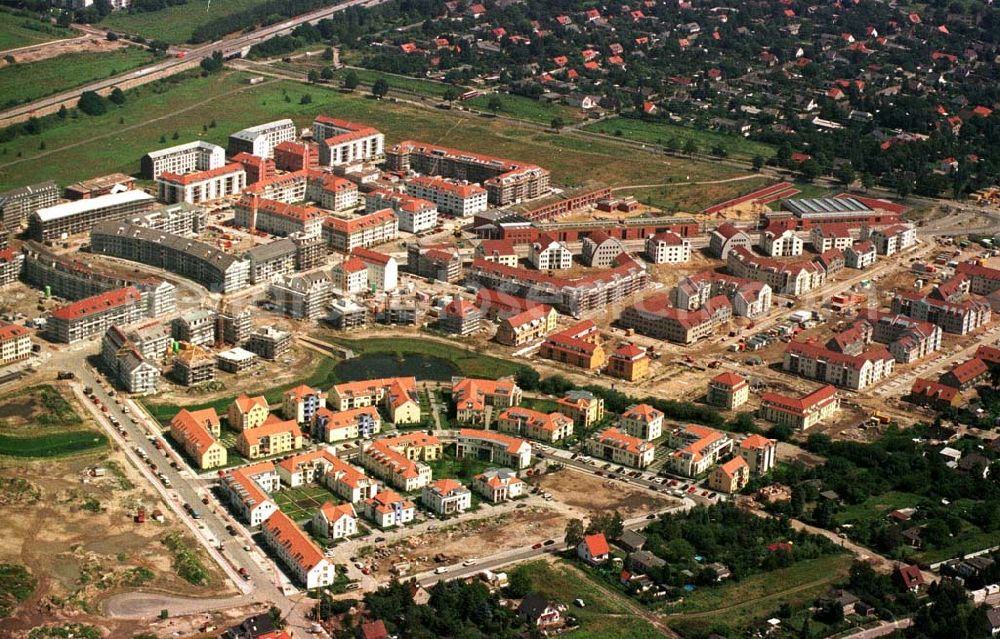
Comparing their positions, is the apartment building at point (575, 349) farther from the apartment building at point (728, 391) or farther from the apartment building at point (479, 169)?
the apartment building at point (479, 169)

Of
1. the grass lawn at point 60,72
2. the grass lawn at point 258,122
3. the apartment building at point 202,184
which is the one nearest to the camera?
the apartment building at point 202,184

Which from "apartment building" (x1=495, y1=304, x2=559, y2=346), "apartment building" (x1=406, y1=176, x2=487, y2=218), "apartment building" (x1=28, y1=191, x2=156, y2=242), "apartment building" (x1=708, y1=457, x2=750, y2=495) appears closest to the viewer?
"apartment building" (x1=708, y1=457, x2=750, y2=495)

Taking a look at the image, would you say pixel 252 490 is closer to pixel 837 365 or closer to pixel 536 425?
pixel 536 425

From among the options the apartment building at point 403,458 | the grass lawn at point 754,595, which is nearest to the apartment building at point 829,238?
the apartment building at point 403,458

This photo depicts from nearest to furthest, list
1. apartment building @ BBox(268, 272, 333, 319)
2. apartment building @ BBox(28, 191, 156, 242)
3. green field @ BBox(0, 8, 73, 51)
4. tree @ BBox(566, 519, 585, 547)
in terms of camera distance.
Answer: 1. tree @ BBox(566, 519, 585, 547)
2. apartment building @ BBox(268, 272, 333, 319)
3. apartment building @ BBox(28, 191, 156, 242)
4. green field @ BBox(0, 8, 73, 51)

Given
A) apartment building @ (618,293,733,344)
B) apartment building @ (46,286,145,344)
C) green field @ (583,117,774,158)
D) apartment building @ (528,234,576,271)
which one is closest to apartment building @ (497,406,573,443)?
apartment building @ (618,293,733,344)

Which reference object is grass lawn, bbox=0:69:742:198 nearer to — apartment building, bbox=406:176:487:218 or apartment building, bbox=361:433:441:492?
apartment building, bbox=406:176:487:218

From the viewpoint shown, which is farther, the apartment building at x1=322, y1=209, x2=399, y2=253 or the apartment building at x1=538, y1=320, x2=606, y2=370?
the apartment building at x1=322, y1=209, x2=399, y2=253
